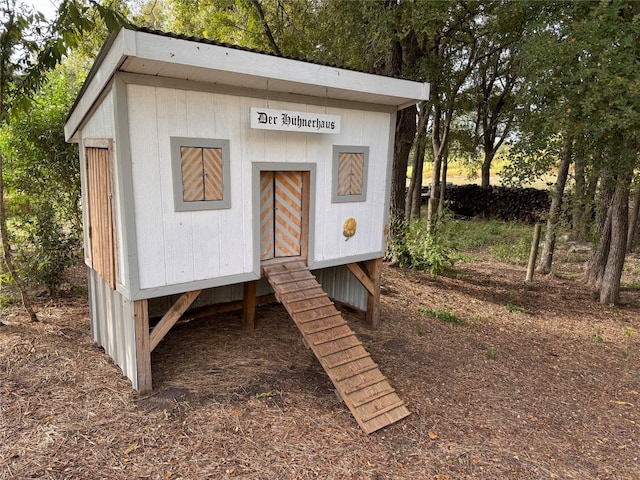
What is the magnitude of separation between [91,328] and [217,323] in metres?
1.84

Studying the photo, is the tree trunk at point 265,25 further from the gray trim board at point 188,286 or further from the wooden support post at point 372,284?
the gray trim board at point 188,286

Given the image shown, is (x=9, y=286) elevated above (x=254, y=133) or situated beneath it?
situated beneath

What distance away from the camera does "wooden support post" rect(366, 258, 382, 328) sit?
23.0 ft

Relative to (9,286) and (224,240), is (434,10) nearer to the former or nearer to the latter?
(224,240)

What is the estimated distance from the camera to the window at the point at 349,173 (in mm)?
5959

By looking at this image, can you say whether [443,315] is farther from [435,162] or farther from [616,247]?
[435,162]

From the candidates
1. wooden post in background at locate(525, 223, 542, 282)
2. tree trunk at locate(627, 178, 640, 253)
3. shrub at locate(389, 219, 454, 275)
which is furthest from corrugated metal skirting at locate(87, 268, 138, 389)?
tree trunk at locate(627, 178, 640, 253)

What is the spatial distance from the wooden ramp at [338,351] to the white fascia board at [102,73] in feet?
9.14

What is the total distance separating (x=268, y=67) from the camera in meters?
4.59

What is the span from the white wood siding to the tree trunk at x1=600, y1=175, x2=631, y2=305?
5.85 meters

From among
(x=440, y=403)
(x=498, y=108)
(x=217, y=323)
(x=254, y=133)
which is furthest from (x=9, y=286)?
(x=498, y=108)

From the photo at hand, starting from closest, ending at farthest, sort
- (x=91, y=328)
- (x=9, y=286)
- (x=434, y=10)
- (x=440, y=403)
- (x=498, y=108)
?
(x=440, y=403), (x=91, y=328), (x=434, y=10), (x=9, y=286), (x=498, y=108)

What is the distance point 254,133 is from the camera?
5078 millimetres

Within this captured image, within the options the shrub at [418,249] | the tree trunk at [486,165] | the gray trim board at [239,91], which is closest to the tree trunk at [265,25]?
the shrub at [418,249]
